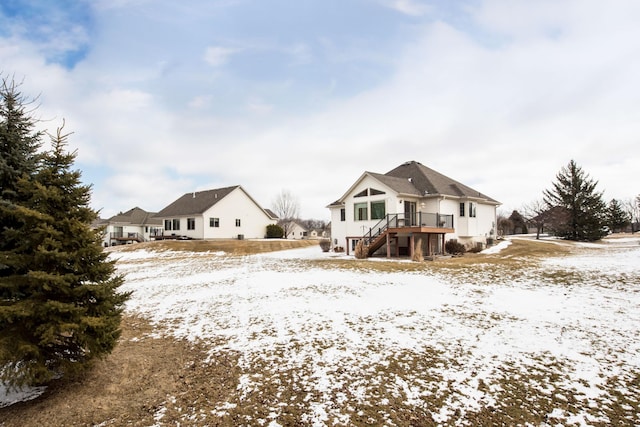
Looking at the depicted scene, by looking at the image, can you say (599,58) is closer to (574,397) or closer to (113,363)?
(574,397)

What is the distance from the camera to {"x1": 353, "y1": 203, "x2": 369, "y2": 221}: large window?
25672 mm

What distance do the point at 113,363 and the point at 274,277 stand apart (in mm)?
8809

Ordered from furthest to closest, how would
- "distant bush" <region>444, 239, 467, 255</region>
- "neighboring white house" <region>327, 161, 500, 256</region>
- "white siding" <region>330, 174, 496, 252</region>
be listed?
"white siding" <region>330, 174, 496, 252</region> < "distant bush" <region>444, 239, 467, 255</region> < "neighboring white house" <region>327, 161, 500, 256</region>

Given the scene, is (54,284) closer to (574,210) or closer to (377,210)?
(377,210)

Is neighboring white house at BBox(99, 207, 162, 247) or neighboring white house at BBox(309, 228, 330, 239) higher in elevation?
neighboring white house at BBox(99, 207, 162, 247)

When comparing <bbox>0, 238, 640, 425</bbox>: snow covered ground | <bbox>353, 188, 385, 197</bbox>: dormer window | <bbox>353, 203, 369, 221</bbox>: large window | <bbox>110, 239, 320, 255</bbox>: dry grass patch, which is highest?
<bbox>353, 188, 385, 197</bbox>: dormer window

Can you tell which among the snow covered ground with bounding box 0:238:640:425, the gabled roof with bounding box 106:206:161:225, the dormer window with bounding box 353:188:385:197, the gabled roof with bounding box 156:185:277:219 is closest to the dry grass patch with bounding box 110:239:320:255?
the gabled roof with bounding box 156:185:277:219

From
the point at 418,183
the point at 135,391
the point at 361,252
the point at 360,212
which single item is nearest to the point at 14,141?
the point at 135,391

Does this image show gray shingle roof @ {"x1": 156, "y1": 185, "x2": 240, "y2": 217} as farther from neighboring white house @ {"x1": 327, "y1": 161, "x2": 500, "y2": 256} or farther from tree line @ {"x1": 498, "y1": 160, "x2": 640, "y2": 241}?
tree line @ {"x1": 498, "y1": 160, "x2": 640, "y2": 241}

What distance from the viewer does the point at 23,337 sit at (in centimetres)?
494

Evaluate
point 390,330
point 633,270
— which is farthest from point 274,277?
point 633,270

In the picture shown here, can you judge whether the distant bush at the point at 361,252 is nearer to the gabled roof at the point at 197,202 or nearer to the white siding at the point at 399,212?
the white siding at the point at 399,212

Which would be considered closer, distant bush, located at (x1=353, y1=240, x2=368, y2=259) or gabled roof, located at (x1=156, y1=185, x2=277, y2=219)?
distant bush, located at (x1=353, y1=240, x2=368, y2=259)

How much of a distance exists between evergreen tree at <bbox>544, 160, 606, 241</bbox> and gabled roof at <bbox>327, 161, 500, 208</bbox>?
14.8 m
